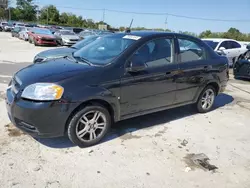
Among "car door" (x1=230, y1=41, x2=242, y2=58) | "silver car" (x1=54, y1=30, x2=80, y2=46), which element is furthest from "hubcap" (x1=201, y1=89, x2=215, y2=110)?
"silver car" (x1=54, y1=30, x2=80, y2=46)

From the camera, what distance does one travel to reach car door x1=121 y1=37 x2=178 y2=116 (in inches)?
150

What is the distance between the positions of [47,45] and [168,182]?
1939cm

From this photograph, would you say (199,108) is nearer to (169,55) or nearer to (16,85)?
(169,55)

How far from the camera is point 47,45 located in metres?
20.3

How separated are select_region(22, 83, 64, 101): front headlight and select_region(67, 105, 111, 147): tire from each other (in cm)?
40

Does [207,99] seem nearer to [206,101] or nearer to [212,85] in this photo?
[206,101]

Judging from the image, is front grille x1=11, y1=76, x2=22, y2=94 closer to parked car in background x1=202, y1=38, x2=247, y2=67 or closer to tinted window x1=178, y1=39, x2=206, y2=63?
tinted window x1=178, y1=39, x2=206, y2=63

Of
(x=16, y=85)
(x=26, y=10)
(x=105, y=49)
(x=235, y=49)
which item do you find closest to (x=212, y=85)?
(x=105, y=49)

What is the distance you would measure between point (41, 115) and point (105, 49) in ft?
5.39

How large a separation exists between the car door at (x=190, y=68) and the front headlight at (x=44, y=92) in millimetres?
2247

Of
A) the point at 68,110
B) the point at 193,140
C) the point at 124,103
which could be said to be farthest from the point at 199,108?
the point at 68,110

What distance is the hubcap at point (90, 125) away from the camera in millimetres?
3498

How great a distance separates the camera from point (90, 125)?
11.8 feet

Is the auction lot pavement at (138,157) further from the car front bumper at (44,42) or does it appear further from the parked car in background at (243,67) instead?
the car front bumper at (44,42)
